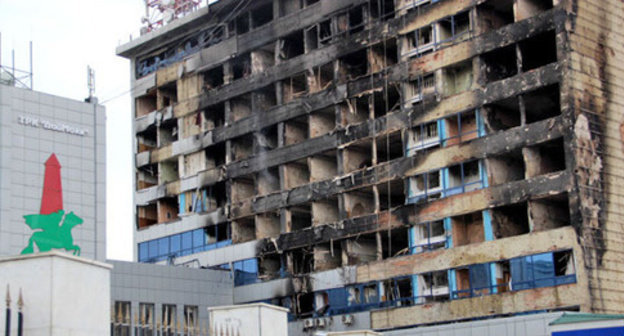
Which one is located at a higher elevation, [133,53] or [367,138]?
[133,53]

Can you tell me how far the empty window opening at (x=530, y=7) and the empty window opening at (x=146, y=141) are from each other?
3258 centimetres

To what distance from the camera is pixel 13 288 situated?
1691 cm

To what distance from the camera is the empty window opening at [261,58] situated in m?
67.7

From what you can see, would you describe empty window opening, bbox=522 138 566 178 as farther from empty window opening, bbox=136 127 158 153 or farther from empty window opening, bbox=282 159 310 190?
empty window opening, bbox=136 127 158 153

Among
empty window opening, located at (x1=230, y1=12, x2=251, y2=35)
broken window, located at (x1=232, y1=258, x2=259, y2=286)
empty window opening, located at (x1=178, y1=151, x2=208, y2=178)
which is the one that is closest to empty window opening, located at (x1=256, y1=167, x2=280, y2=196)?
broken window, located at (x1=232, y1=258, x2=259, y2=286)

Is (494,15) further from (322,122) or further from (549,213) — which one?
(322,122)

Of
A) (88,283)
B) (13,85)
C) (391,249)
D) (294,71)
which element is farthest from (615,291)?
(88,283)

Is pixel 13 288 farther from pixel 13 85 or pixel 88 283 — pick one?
pixel 13 85

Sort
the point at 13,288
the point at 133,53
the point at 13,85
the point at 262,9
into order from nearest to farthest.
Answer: the point at 13,288
the point at 13,85
the point at 262,9
the point at 133,53

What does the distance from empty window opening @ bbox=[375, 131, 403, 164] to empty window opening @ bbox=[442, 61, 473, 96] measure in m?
4.02

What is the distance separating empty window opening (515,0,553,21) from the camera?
53.6 m

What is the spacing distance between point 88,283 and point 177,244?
53246 mm

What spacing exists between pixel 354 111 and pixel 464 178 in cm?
992

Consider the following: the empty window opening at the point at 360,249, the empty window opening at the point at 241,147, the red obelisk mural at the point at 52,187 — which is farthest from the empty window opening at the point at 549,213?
the red obelisk mural at the point at 52,187
